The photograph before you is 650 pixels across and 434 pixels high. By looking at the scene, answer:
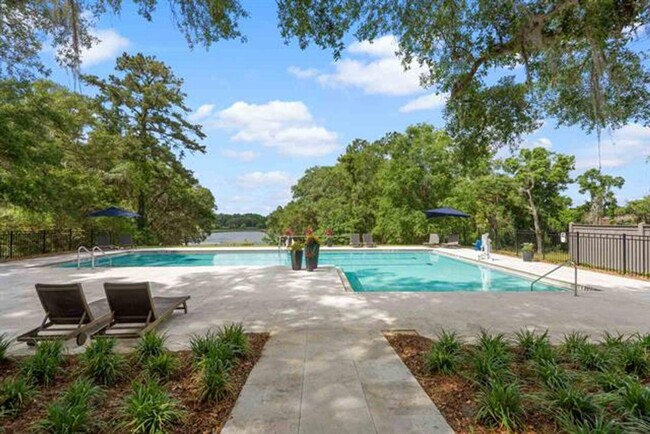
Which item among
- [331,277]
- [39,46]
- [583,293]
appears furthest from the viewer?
[331,277]

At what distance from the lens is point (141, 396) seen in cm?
263

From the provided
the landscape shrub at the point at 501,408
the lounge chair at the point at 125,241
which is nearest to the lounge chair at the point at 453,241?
the lounge chair at the point at 125,241

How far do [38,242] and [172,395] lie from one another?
15717mm

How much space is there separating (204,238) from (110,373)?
29.6 metres

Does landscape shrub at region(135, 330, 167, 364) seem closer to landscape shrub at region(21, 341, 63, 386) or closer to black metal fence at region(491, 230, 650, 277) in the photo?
landscape shrub at region(21, 341, 63, 386)

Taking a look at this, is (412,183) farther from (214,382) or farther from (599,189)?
(214,382)

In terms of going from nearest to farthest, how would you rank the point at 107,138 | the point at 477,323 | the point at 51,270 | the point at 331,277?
the point at 477,323, the point at 331,277, the point at 51,270, the point at 107,138

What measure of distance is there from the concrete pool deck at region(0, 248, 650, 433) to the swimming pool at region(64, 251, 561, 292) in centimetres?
150

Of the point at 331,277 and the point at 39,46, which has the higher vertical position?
the point at 39,46

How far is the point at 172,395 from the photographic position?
2.94m

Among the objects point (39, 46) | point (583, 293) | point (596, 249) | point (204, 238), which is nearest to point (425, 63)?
point (583, 293)

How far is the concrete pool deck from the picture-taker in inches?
106

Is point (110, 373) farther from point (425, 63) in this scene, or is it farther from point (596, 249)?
point (596, 249)

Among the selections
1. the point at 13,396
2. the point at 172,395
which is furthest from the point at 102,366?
the point at 172,395
